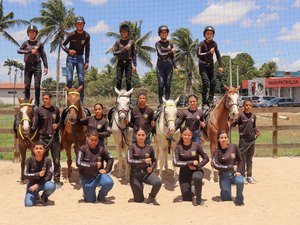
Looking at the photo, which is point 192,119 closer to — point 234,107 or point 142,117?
point 234,107

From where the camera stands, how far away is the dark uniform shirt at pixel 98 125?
7.28 metres

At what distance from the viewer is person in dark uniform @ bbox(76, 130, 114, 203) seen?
20.6ft

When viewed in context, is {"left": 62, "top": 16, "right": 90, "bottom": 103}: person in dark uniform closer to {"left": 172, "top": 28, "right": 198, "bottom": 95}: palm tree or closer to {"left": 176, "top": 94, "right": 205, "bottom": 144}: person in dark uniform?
{"left": 176, "top": 94, "right": 205, "bottom": 144}: person in dark uniform

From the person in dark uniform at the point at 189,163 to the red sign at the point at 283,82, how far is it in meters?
40.6

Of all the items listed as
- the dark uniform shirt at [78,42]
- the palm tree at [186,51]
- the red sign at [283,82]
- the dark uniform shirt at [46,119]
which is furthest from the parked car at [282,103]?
the dark uniform shirt at [46,119]

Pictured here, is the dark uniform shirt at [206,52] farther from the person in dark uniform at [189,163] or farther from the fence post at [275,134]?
the fence post at [275,134]

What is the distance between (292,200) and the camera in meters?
6.58

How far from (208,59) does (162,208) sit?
436 centimetres

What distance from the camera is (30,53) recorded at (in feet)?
27.3

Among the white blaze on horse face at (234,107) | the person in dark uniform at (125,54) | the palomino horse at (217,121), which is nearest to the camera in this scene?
the white blaze on horse face at (234,107)

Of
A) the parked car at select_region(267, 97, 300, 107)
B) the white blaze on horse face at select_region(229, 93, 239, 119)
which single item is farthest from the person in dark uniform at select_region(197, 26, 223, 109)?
the parked car at select_region(267, 97, 300, 107)

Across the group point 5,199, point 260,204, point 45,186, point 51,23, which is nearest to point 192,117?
point 260,204

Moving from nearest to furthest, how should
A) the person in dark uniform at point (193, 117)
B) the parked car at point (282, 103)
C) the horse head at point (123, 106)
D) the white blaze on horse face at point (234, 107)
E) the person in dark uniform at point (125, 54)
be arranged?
the horse head at point (123, 106)
the person in dark uniform at point (193, 117)
the white blaze on horse face at point (234, 107)
the person in dark uniform at point (125, 54)
the parked car at point (282, 103)

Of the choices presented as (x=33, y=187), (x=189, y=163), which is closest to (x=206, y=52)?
(x=189, y=163)
